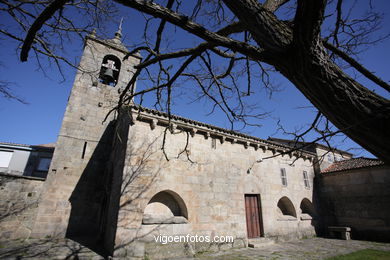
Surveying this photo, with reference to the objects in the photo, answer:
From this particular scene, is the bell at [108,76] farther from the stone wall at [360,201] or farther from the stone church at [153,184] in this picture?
the stone wall at [360,201]

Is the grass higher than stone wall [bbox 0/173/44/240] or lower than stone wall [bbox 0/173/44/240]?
lower

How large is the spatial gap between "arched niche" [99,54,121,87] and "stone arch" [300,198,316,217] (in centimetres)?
1386

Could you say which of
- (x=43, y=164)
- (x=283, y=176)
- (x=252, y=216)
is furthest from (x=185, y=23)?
(x=43, y=164)

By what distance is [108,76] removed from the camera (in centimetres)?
1112

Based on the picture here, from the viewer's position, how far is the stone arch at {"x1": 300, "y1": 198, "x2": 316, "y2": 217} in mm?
11747

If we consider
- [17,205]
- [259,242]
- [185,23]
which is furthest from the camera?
[259,242]

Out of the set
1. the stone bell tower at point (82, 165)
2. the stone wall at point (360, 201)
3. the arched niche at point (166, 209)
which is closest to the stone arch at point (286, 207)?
the stone wall at point (360, 201)

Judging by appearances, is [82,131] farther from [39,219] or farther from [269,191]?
[269,191]

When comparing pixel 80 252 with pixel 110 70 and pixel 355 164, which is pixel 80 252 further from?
pixel 355 164

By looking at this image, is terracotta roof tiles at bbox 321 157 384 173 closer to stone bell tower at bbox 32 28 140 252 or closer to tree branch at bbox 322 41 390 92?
tree branch at bbox 322 41 390 92

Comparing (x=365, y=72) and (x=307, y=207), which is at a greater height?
(x=365, y=72)

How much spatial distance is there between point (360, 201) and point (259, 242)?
7100mm

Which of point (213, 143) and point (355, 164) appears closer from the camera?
point (213, 143)

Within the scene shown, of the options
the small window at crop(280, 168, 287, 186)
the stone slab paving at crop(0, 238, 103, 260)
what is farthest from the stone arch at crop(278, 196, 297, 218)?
the stone slab paving at crop(0, 238, 103, 260)
